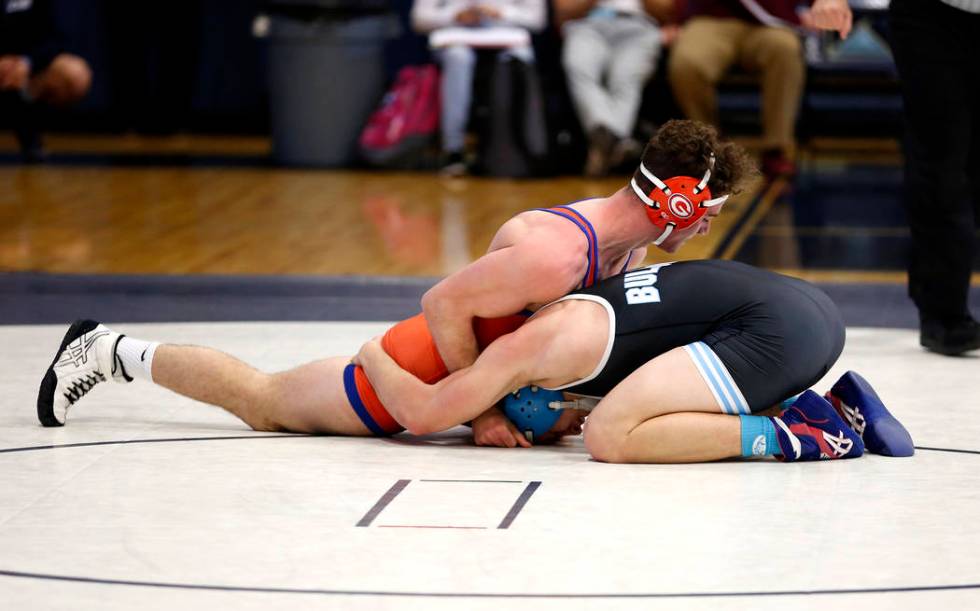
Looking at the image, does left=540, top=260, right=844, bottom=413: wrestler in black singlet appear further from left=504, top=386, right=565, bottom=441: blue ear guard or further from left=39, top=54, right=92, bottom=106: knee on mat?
left=39, top=54, right=92, bottom=106: knee on mat

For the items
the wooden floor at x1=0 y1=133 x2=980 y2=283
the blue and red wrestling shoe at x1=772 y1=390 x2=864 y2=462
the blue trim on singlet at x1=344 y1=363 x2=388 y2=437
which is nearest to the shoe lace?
the blue trim on singlet at x1=344 y1=363 x2=388 y2=437

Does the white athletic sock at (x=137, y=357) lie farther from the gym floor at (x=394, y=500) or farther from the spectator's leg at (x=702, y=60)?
the spectator's leg at (x=702, y=60)

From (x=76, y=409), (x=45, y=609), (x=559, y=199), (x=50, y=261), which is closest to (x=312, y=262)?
(x=50, y=261)

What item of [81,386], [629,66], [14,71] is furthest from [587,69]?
[81,386]

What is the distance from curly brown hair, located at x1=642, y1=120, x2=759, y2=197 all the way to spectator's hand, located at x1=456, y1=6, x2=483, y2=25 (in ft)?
16.9

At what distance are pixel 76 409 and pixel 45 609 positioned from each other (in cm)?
146

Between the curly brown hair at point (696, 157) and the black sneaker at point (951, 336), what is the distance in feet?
4.79

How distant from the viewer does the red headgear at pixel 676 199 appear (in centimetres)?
314

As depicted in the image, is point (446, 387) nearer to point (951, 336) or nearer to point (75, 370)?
point (75, 370)

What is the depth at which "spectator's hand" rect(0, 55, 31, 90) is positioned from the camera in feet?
27.7

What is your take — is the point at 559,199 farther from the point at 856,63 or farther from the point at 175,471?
the point at 175,471

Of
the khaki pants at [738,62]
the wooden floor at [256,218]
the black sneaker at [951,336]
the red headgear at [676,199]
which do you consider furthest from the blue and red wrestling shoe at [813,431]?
the khaki pants at [738,62]

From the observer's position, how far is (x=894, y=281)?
18.6 feet

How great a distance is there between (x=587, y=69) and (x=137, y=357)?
4.86 m
